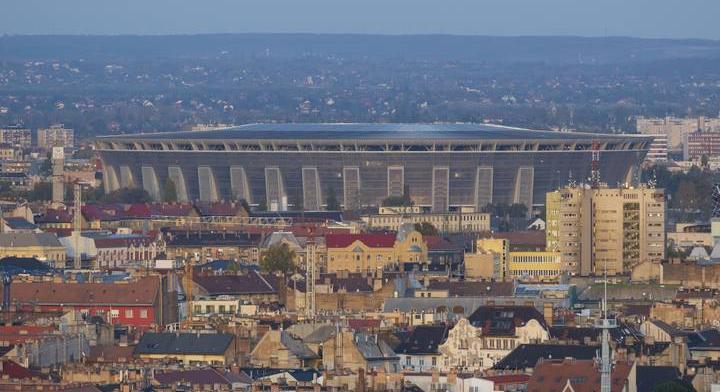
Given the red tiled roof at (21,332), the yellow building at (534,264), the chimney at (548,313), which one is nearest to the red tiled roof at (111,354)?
the red tiled roof at (21,332)

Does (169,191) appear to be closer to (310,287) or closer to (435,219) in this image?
(435,219)

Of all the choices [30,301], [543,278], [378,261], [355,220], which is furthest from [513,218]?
[30,301]

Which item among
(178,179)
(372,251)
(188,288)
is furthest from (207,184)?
(188,288)

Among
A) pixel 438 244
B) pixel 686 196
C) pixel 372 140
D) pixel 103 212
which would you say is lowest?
pixel 438 244

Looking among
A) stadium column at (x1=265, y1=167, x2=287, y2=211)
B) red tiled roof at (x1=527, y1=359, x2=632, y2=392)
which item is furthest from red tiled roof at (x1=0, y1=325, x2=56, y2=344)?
stadium column at (x1=265, y1=167, x2=287, y2=211)

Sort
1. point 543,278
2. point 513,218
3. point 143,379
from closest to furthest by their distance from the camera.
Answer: point 143,379
point 543,278
point 513,218

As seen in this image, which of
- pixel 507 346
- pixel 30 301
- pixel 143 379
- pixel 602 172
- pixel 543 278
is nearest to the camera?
pixel 143 379

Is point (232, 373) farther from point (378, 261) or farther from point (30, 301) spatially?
point (378, 261)
